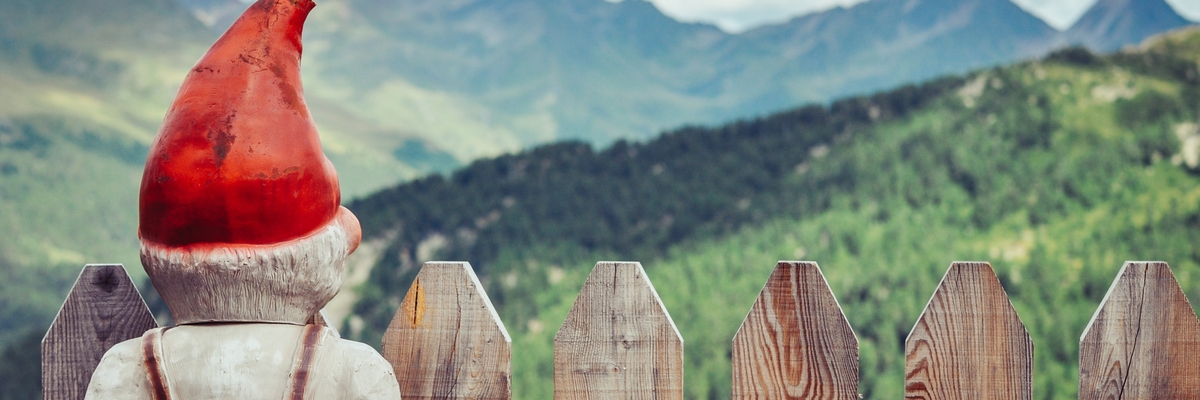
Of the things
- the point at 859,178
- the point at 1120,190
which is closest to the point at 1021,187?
the point at 1120,190

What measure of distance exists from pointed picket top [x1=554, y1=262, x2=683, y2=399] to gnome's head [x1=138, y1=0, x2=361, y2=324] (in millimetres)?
481

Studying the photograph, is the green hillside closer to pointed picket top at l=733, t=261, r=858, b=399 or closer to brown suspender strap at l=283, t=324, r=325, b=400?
pointed picket top at l=733, t=261, r=858, b=399

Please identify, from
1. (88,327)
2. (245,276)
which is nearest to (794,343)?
(245,276)

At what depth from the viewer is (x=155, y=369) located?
1434mm

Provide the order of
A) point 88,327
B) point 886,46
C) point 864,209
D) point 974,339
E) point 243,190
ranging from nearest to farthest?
point 243,190
point 974,339
point 88,327
point 864,209
point 886,46

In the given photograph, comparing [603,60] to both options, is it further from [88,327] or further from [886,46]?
[88,327]

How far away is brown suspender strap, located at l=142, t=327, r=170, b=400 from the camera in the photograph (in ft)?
4.70

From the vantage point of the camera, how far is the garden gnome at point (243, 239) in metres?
1.38

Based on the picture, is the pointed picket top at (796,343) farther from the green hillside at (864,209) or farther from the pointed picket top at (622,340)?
the green hillside at (864,209)

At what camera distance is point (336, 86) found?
23328mm

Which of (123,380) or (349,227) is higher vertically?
(349,227)

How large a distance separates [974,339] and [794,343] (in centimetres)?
34

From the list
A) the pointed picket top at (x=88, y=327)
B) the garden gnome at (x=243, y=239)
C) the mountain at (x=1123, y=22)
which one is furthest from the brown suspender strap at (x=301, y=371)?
the mountain at (x=1123, y=22)

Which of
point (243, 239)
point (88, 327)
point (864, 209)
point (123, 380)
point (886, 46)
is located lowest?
point (123, 380)
